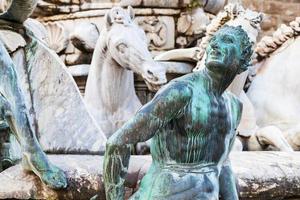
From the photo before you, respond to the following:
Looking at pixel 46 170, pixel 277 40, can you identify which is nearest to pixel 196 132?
pixel 46 170

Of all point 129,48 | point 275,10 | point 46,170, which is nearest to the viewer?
point 46,170

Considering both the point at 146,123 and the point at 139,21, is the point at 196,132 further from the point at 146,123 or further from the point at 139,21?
the point at 139,21

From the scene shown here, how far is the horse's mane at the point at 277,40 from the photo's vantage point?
6.57 metres

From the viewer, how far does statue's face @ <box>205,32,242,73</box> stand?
114 inches

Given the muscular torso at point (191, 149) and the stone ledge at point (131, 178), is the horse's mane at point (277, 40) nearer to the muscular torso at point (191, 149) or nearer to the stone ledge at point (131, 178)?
the stone ledge at point (131, 178)

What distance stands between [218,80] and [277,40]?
3745mm

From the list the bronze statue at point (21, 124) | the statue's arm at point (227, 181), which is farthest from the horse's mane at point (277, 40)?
the statue's arm at point (227, 181)

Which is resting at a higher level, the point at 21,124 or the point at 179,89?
the point at 179,89

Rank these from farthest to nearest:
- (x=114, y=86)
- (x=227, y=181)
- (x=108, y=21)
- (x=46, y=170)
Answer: (x=114, y=86) < (x=108, y=21) < (x=46, y=170) < (x=227, y=181)

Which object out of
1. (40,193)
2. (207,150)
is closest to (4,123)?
(40,193)

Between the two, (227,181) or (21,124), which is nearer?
(227,181)

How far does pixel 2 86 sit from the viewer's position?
374 cm

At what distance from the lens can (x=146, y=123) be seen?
2859 mm

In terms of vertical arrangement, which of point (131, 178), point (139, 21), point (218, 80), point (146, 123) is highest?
point (218, 80)
